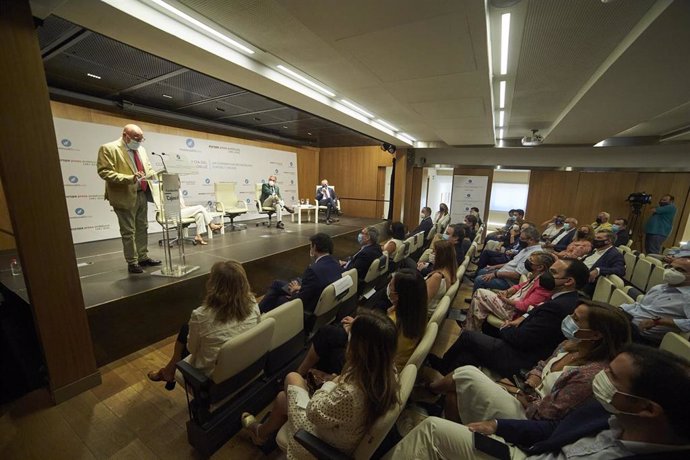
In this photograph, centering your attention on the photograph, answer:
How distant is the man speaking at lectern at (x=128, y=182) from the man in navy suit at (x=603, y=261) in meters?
5.22

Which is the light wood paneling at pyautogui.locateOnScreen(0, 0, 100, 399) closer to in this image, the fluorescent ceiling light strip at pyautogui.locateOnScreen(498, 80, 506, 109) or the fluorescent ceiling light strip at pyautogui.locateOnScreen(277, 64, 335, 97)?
the fluorescent ceiling light strip at pyautogui.locateOnScreen(277, 64, 335, 97)

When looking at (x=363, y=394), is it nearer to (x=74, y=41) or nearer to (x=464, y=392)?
(x=464, y=392)

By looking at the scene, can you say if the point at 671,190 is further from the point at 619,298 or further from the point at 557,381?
the point at 557,381

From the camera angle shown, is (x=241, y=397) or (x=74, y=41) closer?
(x=241, y=397)

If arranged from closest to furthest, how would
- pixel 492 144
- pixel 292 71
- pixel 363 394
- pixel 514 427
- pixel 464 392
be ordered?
pixel 363 394 → pixel 514 427 → pixel 464 392 → pixel 292 71 → pixel 492 144

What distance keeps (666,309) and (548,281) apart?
3.01 feet

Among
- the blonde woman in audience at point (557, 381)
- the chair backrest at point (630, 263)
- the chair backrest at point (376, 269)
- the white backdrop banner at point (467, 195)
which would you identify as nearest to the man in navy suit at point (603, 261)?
the chair backrest at point (630, 263)

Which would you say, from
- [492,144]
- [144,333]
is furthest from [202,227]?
[492,144]

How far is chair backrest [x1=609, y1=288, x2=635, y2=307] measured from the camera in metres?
2.19

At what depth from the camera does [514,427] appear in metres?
1.19

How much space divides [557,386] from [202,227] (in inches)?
204

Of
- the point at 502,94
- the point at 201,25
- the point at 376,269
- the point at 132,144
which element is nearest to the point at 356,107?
the point at 502,94

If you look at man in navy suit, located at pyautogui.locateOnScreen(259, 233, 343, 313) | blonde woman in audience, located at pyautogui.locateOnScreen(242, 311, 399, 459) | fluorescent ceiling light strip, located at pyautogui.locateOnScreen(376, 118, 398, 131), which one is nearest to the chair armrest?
blonde woman in audience, located at pyautogui.locateOnScreen(242, 311, 399, 459)

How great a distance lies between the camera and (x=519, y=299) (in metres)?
2.35
